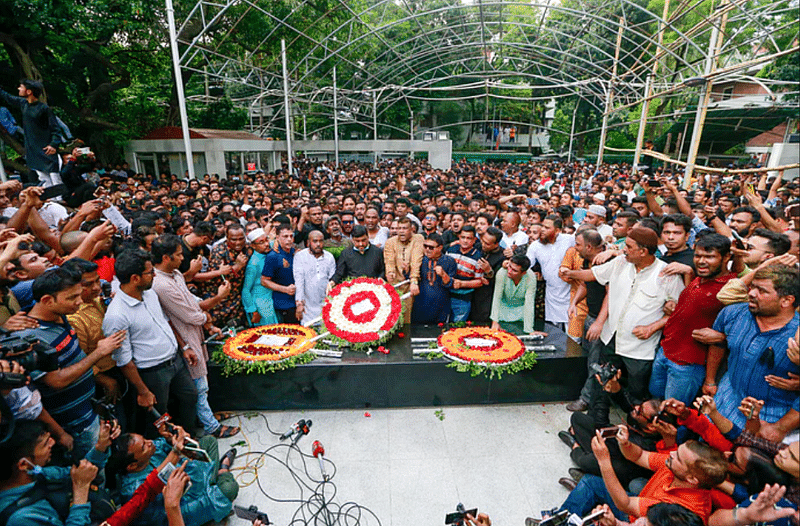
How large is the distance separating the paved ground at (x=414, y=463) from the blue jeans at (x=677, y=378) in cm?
113

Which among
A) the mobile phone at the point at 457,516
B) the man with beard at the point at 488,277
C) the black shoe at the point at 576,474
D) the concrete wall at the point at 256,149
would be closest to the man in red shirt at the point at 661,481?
the black shoe at the point at 576,474

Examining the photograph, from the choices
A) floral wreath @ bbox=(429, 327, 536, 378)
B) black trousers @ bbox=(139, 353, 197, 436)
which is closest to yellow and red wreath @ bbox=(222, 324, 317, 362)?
black trousers @ bbox=(139, 353, 197, 436)

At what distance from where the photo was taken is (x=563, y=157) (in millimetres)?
41688

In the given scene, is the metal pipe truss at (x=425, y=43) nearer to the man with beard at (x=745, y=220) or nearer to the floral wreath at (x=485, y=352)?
the man with beard at (x=745, y=220)

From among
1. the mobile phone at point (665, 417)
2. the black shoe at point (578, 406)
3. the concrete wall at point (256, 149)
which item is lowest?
the black shoe at point (578, 406)

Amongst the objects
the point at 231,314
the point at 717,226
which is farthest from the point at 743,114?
the point at 231,314

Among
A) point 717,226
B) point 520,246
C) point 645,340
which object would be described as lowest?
point 645,340

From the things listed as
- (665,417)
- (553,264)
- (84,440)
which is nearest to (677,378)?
(665,417)

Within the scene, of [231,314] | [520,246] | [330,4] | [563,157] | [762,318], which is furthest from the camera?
[563,157]

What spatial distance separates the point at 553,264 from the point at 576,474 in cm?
260

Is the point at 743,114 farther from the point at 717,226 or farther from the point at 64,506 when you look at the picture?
the point at 64,506

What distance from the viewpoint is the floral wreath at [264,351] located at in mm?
4438

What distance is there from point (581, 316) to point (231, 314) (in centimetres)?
433

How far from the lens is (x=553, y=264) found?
5.55 m
